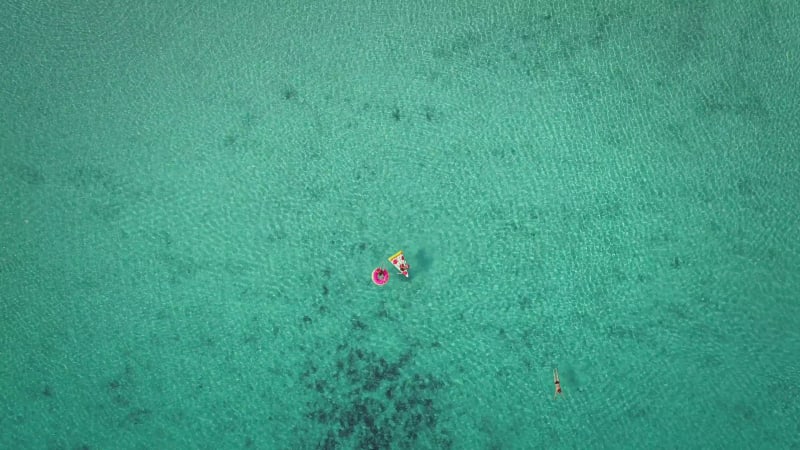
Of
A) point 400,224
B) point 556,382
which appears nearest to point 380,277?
point 400,224

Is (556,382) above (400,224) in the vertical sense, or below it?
below

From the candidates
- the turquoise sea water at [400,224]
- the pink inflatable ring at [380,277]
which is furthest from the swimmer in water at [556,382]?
the pink inflatable ring at [380,277]

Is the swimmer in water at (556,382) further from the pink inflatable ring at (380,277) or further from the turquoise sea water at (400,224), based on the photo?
the pink inflatable ring at (380,277)

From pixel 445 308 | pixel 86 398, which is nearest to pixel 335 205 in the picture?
pixel 445 308

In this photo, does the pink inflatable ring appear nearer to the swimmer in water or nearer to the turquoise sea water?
the turquoise sea water

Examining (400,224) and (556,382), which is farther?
(400,224)

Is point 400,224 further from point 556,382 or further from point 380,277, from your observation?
point 556,382

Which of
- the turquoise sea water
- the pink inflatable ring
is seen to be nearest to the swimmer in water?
the turquoise sea water

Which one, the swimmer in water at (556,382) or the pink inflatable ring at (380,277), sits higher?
the pink inflatable ring at (380,277)

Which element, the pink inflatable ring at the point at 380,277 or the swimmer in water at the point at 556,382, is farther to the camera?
the pink inflatable ring at the point at 380,277
